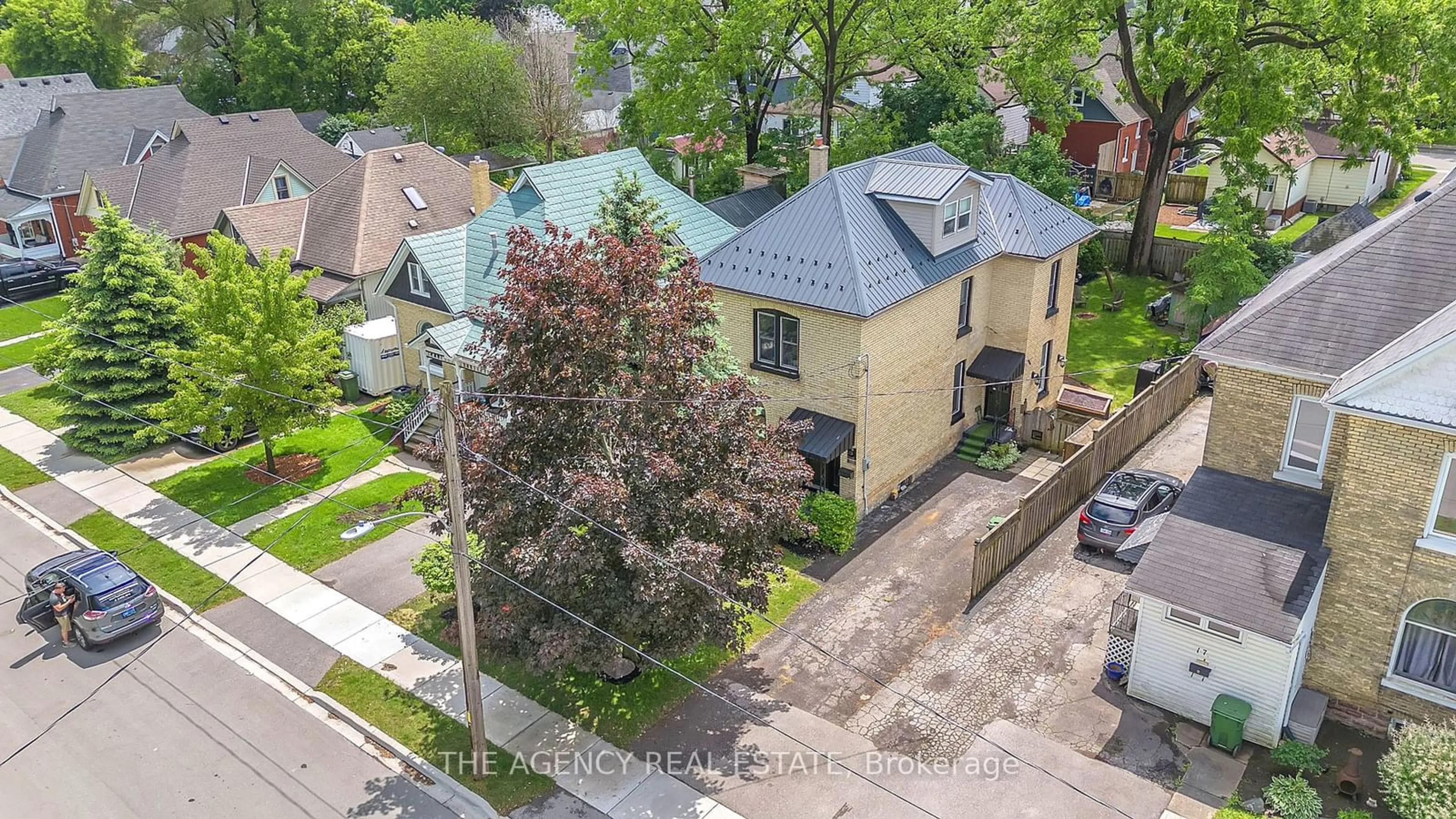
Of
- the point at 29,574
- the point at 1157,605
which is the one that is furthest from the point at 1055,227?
the point at 29,574

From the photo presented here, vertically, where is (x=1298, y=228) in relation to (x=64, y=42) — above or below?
below

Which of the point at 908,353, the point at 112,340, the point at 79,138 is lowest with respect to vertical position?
the point at 112,340

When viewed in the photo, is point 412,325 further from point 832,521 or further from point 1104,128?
point 1104,128

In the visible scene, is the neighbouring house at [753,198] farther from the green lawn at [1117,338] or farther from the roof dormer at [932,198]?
the green lawn at [1117,338]

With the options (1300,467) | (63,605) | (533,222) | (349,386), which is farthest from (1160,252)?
(63,605)

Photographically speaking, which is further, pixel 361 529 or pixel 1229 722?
pixel 361 529

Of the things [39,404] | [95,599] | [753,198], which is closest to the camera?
[95,599]

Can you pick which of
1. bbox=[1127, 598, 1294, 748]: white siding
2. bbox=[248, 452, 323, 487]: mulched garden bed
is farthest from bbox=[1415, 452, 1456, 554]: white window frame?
bbox=[248, 452, 323, 487]: mulched garden bed
